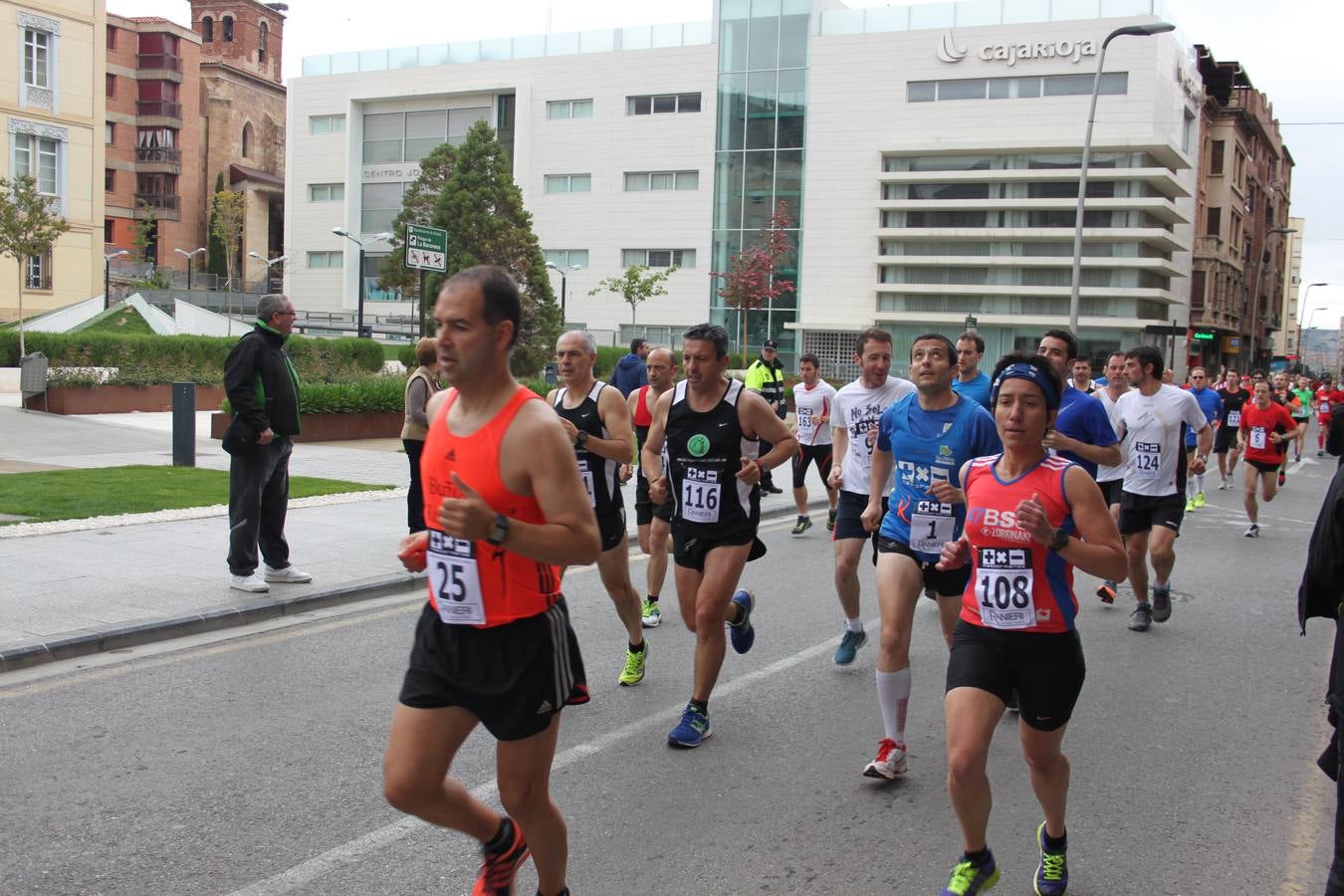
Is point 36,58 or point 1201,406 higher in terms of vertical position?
point 36,58

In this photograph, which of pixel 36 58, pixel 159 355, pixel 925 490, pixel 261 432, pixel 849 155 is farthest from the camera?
pixel 849 155

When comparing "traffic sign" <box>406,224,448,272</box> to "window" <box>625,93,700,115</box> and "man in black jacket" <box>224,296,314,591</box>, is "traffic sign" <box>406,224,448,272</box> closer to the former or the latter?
"man in black jacket" <box>224,296,314,591</box>

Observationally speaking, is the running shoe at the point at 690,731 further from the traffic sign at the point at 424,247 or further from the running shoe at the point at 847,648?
the traffic sign at the point at 424,247

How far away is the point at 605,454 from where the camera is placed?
6.71 meters

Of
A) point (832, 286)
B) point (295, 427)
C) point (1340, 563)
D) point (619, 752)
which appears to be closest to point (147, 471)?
point (295, 427)

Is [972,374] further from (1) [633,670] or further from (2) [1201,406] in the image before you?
(2) [1201,406]

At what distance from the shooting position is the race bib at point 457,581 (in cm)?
323

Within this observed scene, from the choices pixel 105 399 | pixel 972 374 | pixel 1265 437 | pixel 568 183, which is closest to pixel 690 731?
pixel 972 374

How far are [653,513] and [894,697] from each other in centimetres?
344

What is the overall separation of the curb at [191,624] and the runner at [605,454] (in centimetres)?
60

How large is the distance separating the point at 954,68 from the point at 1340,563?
5594 centimetres

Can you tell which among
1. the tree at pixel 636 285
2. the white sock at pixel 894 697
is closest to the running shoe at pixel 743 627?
the white sock at pixel 894 697

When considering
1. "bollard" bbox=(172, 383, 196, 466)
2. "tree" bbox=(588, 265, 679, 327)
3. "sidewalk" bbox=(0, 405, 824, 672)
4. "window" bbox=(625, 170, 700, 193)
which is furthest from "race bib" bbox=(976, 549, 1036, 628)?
"window" bbox=(625, 170, 700, 193)

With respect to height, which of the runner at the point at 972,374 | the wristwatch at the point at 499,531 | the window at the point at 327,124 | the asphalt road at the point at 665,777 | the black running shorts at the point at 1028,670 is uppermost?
the window at the point at 327,124
